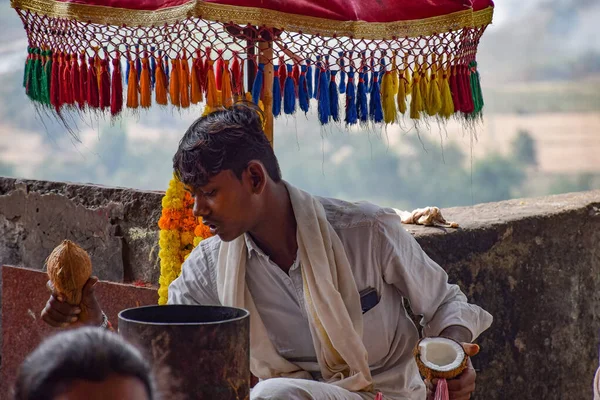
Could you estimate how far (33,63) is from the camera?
3.12 metres

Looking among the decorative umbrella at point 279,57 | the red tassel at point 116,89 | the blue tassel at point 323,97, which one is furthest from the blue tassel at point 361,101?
the red tassel at point 116,89

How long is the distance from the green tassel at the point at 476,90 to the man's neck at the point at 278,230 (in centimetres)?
79

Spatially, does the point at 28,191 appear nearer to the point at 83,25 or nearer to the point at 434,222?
the point at 83,25

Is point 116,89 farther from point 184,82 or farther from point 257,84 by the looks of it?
point 257,84

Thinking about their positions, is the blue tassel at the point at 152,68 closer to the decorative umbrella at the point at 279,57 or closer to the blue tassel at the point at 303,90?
the decorative umbrella at the point at 279,57

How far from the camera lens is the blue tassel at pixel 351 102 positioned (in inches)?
117

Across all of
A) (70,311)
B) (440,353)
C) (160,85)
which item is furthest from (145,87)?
(440,353)

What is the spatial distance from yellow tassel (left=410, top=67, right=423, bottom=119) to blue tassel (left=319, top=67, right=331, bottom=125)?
28cm

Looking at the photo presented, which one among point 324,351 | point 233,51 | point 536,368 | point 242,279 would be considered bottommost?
point 536,368

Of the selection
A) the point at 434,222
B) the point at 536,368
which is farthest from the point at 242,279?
the point at 536,368

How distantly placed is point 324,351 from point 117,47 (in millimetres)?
1234

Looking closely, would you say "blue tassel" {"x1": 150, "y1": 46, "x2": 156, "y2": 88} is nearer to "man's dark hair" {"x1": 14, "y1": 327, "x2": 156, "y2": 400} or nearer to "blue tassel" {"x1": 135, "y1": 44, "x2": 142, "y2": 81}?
"blue tassel" {"x1": 135, "y1": 44, "x2": 142, "y2": 81}

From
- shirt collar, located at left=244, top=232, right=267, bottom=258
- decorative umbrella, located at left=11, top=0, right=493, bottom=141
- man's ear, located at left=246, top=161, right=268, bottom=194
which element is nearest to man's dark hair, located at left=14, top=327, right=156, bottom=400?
man's ear, located at left=246, top=161, right=268, bottom=194

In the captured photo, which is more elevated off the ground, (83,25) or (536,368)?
(83,25)
